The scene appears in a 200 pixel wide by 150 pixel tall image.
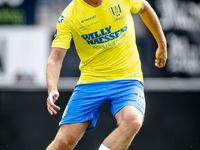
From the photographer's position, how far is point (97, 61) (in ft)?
11.8

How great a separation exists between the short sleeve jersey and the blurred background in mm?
1968

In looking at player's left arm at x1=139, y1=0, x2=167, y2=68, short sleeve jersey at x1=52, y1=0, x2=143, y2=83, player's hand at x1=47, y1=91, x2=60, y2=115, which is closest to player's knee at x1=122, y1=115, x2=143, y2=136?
short sleeve jersey at x1=52, y1=0, x2=143, y2=83

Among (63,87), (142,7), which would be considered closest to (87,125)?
(142,7)

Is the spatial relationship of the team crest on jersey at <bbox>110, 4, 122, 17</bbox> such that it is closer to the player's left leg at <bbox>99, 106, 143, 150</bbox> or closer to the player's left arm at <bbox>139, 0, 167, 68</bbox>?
the player's left arm at <bbox>139, 0, 167, 68</bbox>

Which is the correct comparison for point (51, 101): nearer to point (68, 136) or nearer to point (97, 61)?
point (68, 136)

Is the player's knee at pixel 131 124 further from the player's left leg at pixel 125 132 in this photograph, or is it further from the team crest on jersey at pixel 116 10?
the team crest on jersey at pixel 116 10

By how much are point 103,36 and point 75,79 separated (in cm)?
215

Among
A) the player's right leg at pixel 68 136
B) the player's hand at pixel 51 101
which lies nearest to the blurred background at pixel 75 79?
the player's right leg at pixel 68 136

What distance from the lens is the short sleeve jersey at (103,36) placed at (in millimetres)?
3432

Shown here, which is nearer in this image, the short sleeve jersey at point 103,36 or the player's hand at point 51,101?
the player's hand at point 51,101

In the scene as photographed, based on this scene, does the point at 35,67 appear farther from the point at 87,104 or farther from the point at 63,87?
the point at 87,104

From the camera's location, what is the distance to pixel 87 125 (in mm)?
3557

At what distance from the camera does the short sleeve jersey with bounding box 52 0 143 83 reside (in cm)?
343

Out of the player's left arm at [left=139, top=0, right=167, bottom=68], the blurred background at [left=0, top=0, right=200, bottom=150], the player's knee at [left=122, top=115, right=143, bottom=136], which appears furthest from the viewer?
the blurred background at [left=0, top=0, right=200, bottom=150]
